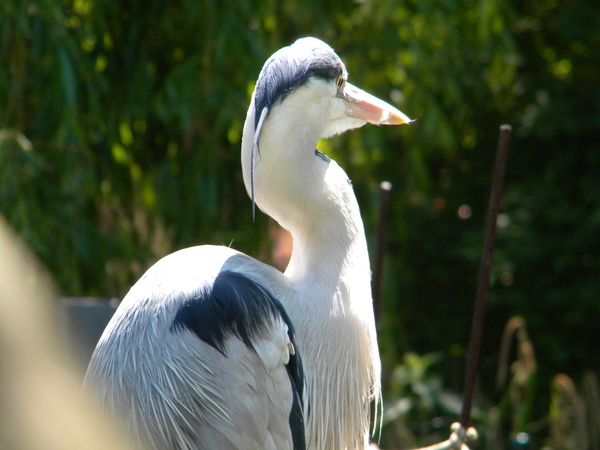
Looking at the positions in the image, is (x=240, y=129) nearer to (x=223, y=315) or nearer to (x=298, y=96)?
(x=298, y=96)

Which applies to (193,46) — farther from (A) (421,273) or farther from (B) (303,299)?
(A) (421,273)

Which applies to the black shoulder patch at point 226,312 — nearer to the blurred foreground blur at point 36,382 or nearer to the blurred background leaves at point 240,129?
the blurred foreground blur at point 36,382

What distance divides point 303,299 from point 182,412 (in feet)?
1.32

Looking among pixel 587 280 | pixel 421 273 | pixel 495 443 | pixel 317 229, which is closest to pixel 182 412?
pixel 317 229

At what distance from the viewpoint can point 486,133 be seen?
5.57 m

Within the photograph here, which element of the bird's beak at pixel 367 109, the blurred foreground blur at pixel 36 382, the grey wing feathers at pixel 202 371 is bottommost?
the blurred foreground blur at pixel 36 382

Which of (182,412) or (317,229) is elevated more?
→ (317,229)

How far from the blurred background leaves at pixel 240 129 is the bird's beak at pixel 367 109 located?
1.43 metres

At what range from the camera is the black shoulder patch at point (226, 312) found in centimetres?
161

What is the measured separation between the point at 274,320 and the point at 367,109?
0.64m

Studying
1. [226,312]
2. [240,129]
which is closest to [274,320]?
[226,312]

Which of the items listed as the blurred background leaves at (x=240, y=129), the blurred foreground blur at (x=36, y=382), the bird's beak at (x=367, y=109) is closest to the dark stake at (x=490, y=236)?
the bird's beak at (x=367, y=109)

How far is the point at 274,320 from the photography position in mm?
1653

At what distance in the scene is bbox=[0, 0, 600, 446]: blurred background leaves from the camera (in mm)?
3260
